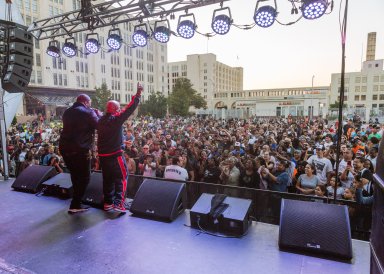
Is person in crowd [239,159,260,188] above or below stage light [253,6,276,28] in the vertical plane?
below

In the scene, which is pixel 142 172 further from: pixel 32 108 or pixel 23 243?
pixel 32 108

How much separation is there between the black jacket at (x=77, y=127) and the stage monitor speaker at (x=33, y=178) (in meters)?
1.53

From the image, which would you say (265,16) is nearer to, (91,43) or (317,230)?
(317,230)

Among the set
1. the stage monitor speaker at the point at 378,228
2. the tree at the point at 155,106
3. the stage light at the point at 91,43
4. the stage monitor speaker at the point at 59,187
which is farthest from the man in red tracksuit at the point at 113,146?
the tree at the point at 155,106

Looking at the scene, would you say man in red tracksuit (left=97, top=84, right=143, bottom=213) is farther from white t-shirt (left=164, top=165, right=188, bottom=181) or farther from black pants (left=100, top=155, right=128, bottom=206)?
white t-shirt (left=164, top=165, right=188, bottom=181)

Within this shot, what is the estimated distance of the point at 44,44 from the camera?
38.2 meters

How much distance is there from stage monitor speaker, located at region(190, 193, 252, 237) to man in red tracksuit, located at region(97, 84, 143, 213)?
45.0 inches

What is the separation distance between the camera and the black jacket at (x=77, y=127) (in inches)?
134

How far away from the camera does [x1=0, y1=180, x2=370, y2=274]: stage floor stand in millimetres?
2352

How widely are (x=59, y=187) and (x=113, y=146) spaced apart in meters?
1.59

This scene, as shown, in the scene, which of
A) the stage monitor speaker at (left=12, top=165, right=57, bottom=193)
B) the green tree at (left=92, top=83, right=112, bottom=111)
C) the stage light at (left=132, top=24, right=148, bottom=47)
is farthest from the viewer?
the green tree at (left=92, top=83, right=112, bottom=111)

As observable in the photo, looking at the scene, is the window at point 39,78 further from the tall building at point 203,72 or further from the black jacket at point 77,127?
the tall building at point 203,72

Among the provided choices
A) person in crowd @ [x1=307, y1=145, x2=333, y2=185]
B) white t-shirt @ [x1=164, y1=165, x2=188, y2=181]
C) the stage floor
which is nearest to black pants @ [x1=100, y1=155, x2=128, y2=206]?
the stage floor

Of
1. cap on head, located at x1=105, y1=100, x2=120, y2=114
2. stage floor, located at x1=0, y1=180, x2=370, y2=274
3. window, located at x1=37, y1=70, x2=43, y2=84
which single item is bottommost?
stage floor, located at x1=0, y1=180, x2=370, y2=274
